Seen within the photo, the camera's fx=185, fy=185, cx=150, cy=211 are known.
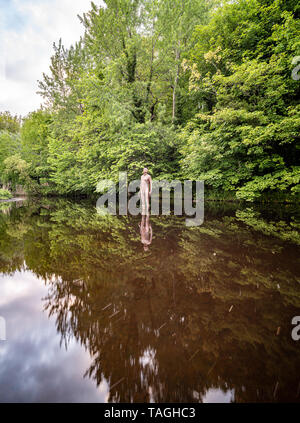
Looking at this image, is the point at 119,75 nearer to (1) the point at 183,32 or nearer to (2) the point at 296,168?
(1) the point at 183,32

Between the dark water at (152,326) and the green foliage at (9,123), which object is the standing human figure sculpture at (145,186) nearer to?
the dark water at (152,326)

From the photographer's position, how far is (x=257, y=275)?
2.25 meters

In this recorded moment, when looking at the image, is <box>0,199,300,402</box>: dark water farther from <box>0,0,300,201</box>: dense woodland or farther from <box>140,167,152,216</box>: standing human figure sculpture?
<box>0,0,300,201</box>: dense woodland

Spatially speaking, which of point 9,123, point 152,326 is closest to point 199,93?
point 152,326

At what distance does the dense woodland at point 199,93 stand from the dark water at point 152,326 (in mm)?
6712

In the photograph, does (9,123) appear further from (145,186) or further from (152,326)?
(152,326)

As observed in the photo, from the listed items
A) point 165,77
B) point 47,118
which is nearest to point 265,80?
point 165,77

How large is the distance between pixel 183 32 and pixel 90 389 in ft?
55.8

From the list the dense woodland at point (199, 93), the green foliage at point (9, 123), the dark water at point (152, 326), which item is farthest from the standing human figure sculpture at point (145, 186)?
the green foliage at point (9, 123)

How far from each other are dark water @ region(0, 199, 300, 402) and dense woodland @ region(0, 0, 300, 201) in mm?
6712

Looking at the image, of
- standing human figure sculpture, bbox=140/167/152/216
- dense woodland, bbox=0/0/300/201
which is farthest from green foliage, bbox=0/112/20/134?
standing human figure sculpture, bbox=140/167/152/216

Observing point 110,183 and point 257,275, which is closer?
point 257,275

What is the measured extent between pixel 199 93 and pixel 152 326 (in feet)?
45.0

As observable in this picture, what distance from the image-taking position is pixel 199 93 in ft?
38.8
